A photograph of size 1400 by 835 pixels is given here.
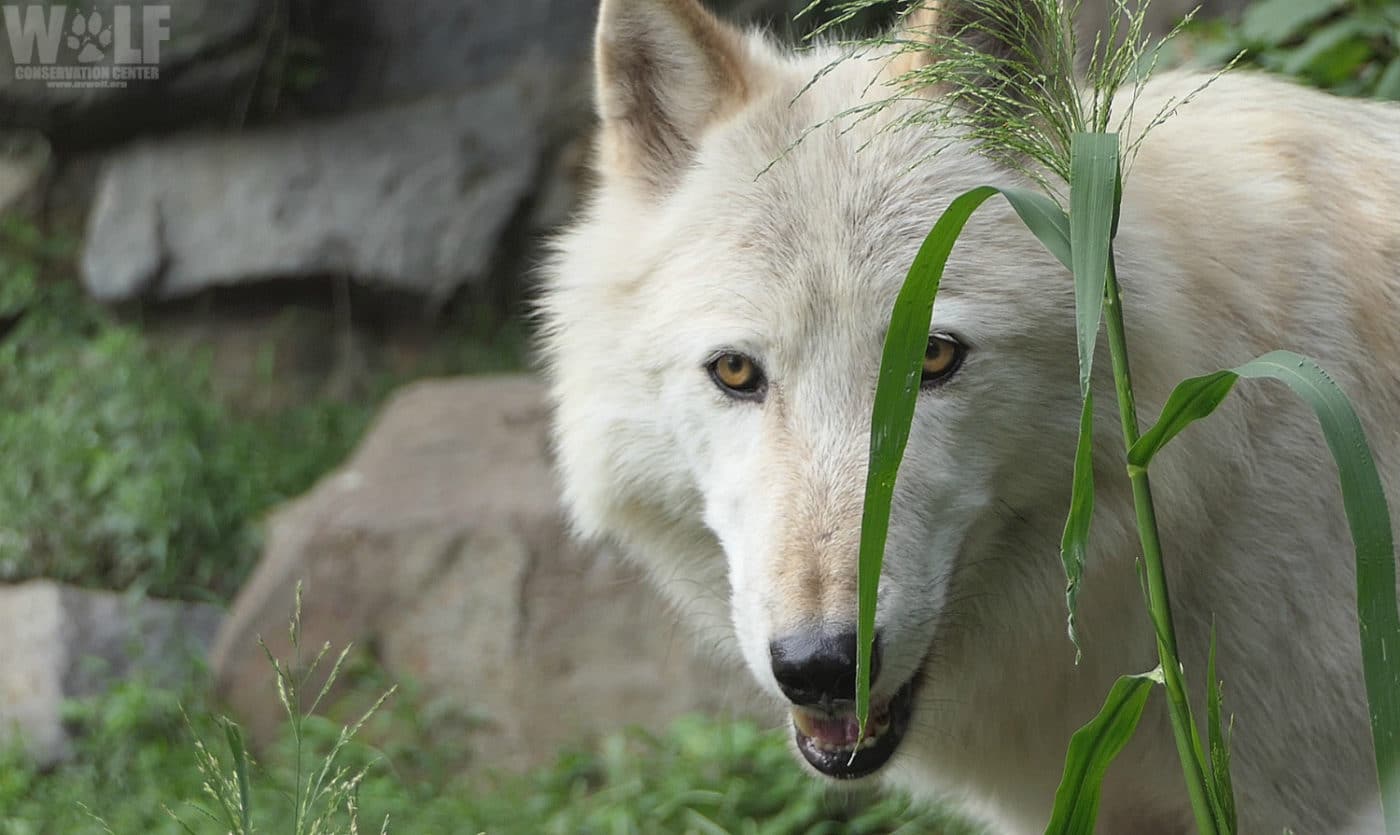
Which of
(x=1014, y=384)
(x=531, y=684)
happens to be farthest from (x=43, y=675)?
(x=1014, y=384)

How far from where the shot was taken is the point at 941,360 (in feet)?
7.63

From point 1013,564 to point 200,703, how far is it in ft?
11.6

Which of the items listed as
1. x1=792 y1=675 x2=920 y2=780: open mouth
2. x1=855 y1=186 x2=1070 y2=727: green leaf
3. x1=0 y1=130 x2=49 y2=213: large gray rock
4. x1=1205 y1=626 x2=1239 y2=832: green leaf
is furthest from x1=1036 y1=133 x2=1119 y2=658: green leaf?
x1=0 y1=130 x2=49 y2=213: large gray rock

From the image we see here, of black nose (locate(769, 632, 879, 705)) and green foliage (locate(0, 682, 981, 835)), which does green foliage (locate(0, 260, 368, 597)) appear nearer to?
green foliage (locate(0, 682, 981, 835))

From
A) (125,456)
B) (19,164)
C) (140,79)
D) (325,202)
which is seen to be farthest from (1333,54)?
(19,164)

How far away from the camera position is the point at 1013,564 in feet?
8.32

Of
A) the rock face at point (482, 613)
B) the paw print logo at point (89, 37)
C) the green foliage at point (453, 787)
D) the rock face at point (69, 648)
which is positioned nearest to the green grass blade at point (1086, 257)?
the green foliage at point (453, 787)

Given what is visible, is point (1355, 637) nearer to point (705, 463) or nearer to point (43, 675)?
point (705, 463)

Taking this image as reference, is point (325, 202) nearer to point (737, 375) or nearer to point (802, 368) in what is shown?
point (737, 375)

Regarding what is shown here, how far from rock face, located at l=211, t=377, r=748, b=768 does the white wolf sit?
1.84 meters

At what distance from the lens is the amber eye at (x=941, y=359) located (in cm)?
232

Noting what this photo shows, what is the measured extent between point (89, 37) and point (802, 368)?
595 centimetres

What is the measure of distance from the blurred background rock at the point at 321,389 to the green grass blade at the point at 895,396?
2270mm


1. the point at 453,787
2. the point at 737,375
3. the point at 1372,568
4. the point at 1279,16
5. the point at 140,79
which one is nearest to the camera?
the point at 1372,568
